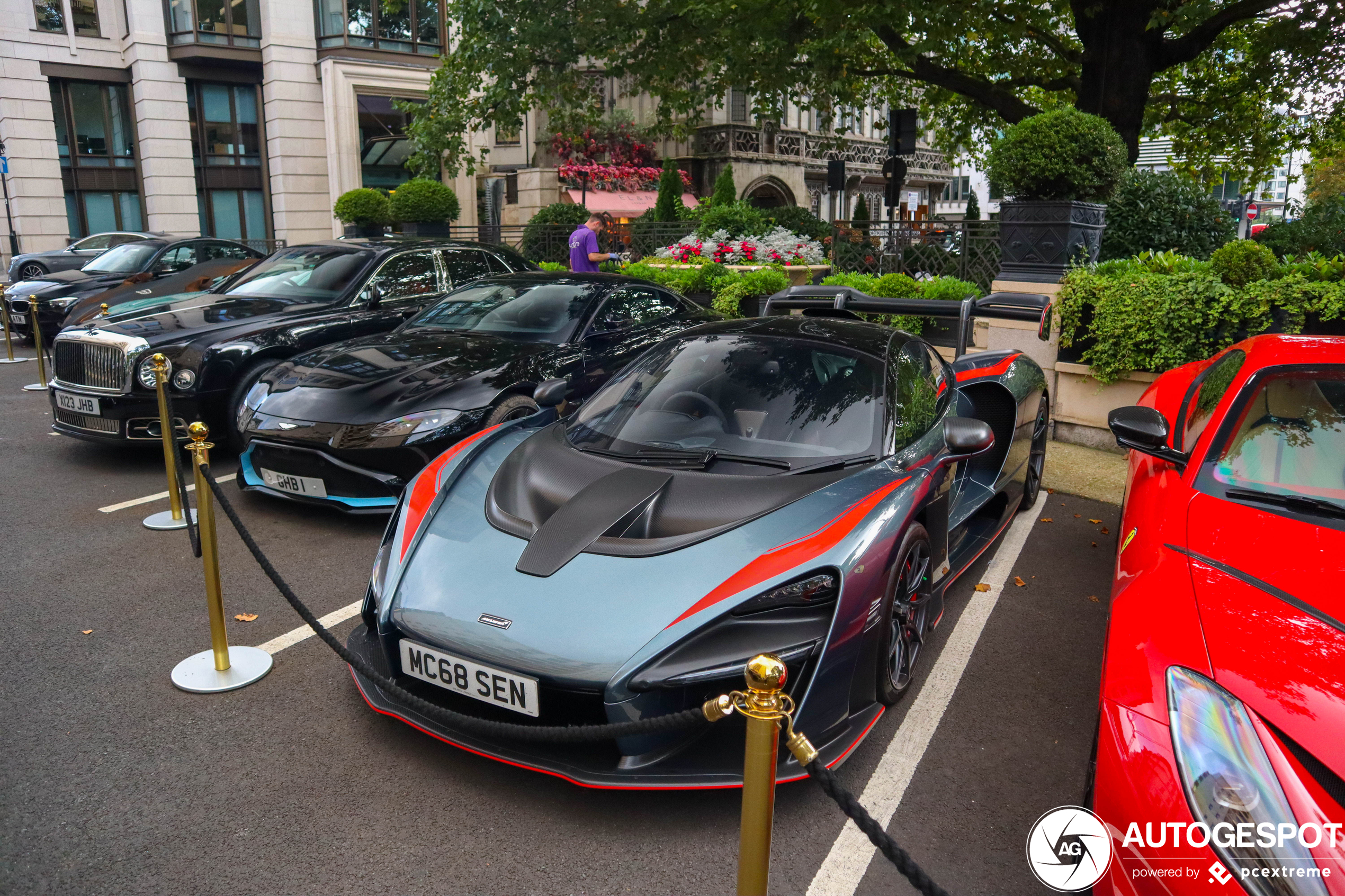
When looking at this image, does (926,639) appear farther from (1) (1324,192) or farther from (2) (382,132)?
(1) (1324,192)

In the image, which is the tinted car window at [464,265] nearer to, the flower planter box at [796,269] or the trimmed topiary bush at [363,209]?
the flower planter box at [796,269]

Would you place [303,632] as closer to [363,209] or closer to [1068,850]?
[1068,850]

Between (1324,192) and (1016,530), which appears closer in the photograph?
(1016,530)

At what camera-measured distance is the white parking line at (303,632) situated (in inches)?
159

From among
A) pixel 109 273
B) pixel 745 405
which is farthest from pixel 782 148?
pixel 745 405

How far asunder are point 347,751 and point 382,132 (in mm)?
27707

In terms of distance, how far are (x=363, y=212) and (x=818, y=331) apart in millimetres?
16443

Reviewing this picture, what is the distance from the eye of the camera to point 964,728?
3.46m

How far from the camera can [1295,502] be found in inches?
118

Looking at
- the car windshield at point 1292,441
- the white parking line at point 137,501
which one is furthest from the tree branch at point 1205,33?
the white parking line at point 137,501

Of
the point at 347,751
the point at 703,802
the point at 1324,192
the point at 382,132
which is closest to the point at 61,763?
the point at 347,751

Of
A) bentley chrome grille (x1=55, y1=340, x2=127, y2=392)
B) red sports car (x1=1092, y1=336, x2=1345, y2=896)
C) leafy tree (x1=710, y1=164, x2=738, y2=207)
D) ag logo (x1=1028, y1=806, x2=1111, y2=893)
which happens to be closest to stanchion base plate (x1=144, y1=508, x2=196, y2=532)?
bentley chrome grille (x1=55, y1=340, x2=127, y2=392)

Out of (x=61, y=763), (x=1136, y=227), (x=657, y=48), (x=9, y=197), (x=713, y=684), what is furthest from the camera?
(x=9, y=197)

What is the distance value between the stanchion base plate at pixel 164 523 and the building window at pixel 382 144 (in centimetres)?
2339
